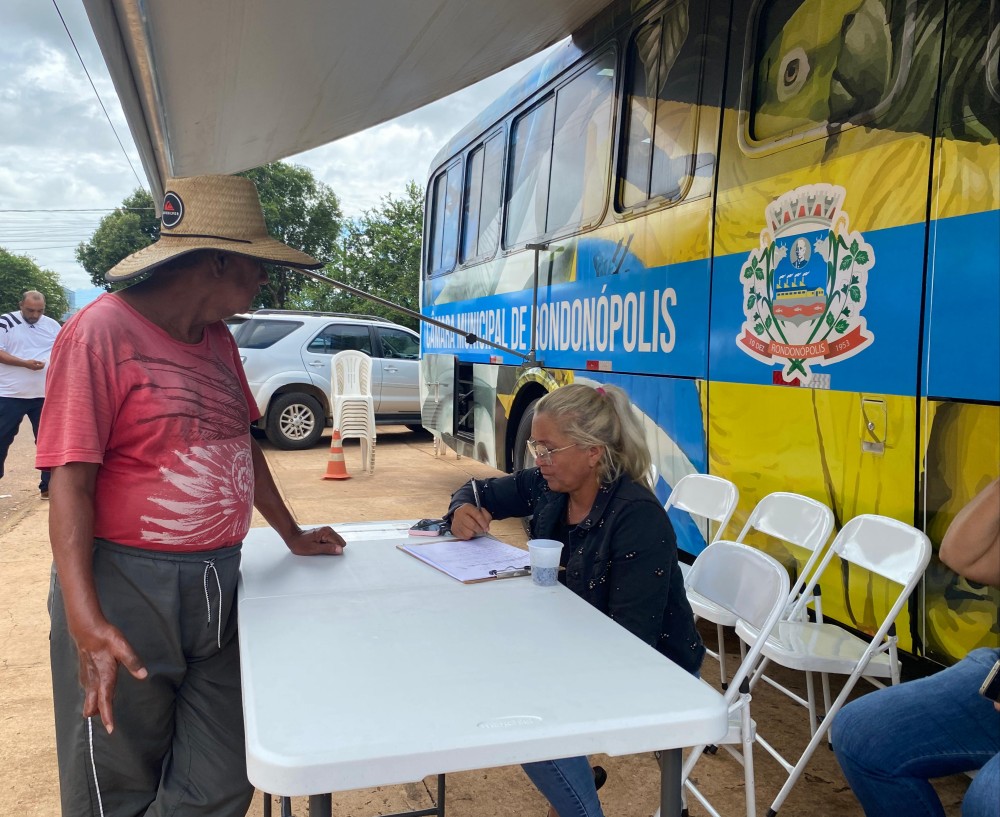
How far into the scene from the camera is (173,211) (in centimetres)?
188

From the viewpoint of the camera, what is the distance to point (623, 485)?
2.12m

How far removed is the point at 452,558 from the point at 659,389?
1713mm

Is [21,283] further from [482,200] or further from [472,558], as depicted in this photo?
[472,558]

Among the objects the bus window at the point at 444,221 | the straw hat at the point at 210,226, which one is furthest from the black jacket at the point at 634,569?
the bus window at the point at 444,221

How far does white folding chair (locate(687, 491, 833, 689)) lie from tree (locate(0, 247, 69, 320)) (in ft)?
139

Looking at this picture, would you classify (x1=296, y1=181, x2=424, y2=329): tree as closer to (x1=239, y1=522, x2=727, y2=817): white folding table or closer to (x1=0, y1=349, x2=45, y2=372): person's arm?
(x1=0, y1=349, x2=45, y2=372): person's arm

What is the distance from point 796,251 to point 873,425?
679 mm

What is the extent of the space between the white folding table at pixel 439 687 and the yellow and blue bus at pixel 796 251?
1.19m

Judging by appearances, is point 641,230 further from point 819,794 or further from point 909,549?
point 819,794

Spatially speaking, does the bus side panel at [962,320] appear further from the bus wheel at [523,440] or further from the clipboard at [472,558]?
the bus wheel at [523,440]

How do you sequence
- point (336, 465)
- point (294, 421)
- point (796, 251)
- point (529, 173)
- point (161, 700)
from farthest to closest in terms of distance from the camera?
point (294, 421) < point (336, 465) < point (529, 173) < point (796, 251) < point (161, 700)

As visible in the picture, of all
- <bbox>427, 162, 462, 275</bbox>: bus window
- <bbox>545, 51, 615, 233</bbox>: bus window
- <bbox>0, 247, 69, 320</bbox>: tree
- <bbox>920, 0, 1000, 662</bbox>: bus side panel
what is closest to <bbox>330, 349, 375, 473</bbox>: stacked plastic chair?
<bbox>427, 162, 462, 275</bbox>: bus window

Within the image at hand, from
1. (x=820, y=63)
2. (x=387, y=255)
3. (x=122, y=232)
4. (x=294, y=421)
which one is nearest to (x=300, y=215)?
(x=387, y=255)

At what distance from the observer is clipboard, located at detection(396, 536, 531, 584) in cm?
200
